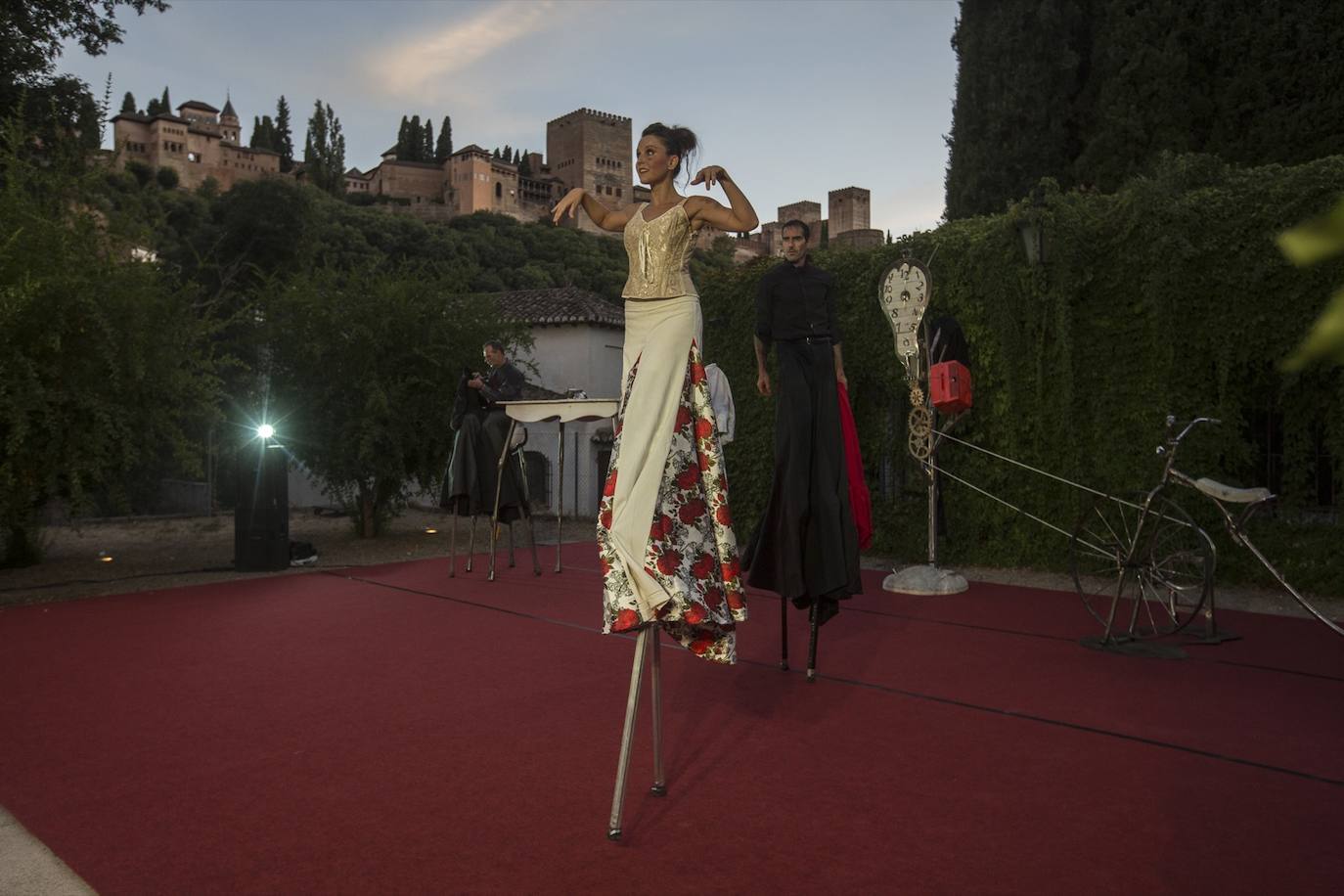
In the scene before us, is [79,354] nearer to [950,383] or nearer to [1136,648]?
[950,383]

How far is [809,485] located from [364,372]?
9.76 metres

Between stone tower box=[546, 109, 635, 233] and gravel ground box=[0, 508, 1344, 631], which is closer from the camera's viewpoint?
gravel ground box=[0, 508, 1344, 631]

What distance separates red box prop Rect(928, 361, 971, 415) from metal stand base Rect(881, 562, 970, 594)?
141 cm

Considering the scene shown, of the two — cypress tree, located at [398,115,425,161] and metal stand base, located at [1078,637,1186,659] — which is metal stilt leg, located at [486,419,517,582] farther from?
Result: cypress tree, located at [398,115,425,161]

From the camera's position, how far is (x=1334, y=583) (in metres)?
7.44

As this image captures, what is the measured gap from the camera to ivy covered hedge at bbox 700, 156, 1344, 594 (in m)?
7.61

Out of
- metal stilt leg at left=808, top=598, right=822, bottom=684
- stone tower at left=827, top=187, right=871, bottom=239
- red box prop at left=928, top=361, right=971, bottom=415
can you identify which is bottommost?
metal stilt leg at left=808, top=598, right=822, bottom=684

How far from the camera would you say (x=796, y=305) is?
478 centimetres

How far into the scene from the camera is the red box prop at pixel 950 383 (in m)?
7.46

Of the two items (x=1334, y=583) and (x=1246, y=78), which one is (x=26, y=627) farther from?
(x=1246, y=78)

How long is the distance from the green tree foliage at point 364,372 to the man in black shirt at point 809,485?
8833 mm

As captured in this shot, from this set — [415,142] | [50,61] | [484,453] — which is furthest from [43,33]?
[415,142]

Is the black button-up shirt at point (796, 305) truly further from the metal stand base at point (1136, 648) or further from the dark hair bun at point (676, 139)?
the metal stand base at point (1136, 648)

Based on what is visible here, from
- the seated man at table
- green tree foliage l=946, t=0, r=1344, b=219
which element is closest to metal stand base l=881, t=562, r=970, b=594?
the seated man at table
